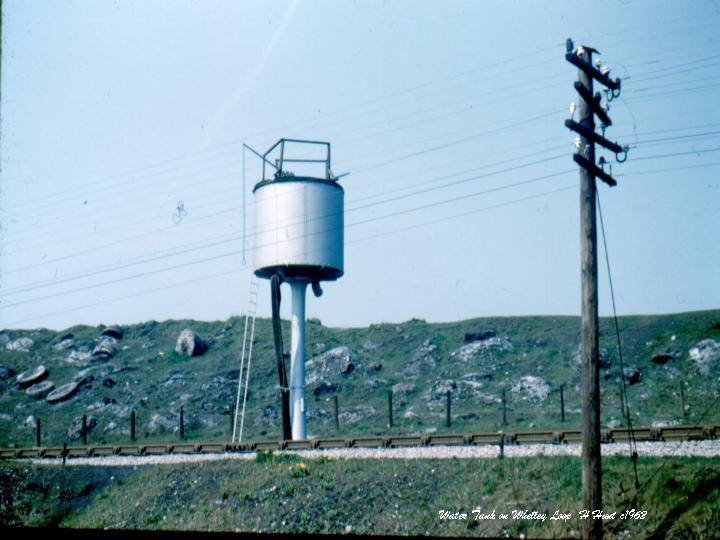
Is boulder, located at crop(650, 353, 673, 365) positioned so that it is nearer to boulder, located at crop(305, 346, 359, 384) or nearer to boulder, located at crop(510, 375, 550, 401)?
boulder, located at crop(510, 375, 550, 401)

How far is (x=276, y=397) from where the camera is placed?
43750mm

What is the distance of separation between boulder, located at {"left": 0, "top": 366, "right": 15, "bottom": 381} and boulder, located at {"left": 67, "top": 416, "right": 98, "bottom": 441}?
602 inches

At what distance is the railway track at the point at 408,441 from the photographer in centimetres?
1691

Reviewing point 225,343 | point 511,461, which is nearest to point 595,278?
point 511,461

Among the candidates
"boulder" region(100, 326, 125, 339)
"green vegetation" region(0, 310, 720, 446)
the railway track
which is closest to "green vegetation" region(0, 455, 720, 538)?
the railway track

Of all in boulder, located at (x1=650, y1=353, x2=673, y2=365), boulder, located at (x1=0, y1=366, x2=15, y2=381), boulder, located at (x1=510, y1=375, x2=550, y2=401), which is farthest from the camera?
boulder, located at (x1=0, y1=366, x2=15, y2=381)

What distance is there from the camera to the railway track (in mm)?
16906

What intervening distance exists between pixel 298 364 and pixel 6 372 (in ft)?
112

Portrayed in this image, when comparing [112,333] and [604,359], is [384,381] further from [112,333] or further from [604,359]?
[112,333]

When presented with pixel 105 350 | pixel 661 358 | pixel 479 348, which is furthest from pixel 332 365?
pixel 105 350

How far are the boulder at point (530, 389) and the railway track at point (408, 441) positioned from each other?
17136mm

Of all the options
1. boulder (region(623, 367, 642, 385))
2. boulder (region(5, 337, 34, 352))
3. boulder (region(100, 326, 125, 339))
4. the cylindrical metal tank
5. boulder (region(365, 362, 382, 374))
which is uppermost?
the cylindrical metal tank

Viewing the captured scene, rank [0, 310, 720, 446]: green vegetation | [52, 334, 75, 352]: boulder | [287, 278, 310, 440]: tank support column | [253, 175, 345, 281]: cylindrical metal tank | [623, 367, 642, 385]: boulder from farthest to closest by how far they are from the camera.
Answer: [52, 334, 75, 352]: boulder
[623, 367, 642, 385]: boulder
[0, 310, 720, 446]: green vegetation
[253, 175, 345, 281]: cylindrical metal tank
[287, 278, 310, 440]: tank support column

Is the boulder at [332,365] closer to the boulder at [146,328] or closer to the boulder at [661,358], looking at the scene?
the boulder at [661,358]
